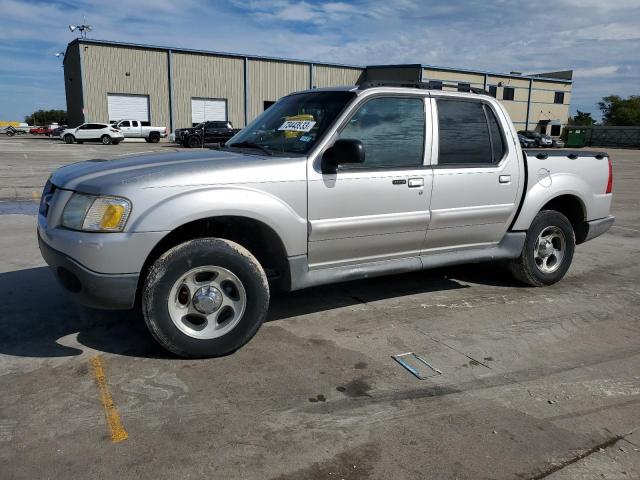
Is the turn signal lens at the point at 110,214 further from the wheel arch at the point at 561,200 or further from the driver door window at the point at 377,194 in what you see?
the wheel arch at the point at 561,200

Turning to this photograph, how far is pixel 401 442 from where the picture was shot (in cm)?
281

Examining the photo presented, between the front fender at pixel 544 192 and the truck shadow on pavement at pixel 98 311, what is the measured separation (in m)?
0.85

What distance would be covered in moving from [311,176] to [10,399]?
7.62ft

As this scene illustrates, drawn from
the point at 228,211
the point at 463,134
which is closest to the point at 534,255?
the point at 463,134

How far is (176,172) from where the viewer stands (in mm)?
3504

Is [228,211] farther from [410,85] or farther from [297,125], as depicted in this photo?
[410,85]

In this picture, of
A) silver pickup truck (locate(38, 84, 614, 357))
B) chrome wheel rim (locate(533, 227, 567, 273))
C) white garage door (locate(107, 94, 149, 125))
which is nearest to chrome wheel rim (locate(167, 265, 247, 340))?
silver pickup truck (locate(38, 84, 614, 357))

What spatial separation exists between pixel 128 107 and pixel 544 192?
44.4m

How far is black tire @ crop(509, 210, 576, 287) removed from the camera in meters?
5.34

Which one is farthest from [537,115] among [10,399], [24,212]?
[10,399]

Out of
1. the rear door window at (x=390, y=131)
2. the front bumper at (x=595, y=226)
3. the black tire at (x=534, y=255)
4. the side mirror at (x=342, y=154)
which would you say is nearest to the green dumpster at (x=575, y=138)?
the front bumper at (x=595, y=226)

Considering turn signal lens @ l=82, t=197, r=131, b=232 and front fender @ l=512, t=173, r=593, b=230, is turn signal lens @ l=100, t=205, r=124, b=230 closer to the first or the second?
turn signal lens @ l=82, t=197, r=131, b=232

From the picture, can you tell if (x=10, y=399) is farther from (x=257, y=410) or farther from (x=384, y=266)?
(x=384, y=266)

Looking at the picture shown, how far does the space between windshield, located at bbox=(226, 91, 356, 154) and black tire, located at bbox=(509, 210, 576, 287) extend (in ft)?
7.92
